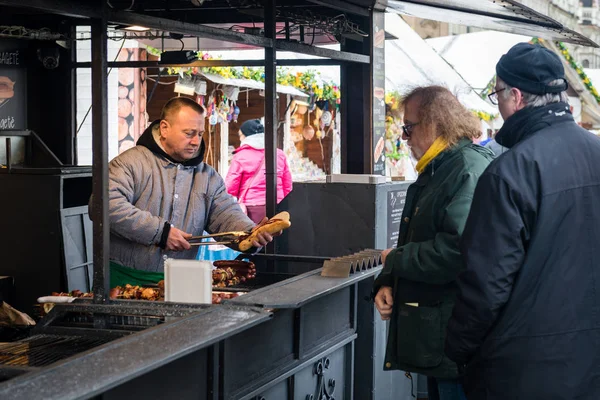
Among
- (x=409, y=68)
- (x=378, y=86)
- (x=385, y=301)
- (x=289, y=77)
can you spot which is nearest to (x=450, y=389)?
(x=385, y=301)

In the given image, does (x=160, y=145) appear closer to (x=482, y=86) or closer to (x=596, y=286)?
(x=596, y=286)

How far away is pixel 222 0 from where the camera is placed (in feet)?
21.9

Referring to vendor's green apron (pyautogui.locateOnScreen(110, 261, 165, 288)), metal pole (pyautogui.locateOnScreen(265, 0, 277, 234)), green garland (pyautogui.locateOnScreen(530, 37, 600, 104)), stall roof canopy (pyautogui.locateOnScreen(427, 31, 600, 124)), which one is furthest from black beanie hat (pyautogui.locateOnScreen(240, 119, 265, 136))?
green garland (pyautogui.locateOnScreen(530, 37, 600, 104))

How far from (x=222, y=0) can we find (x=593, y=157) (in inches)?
161

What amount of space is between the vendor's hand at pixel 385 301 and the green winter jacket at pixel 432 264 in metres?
0.04

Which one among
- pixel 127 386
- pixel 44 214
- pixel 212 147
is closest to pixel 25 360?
pixel 127 386

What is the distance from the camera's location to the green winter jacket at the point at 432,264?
3.78 meters

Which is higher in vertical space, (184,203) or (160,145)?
(160,145)

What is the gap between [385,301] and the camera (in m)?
4.11

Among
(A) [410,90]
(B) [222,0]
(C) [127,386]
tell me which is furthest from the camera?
(B) [222,0]

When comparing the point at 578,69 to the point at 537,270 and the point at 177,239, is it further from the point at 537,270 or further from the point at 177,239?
the point at 537,270

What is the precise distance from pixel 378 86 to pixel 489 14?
1.24 meters

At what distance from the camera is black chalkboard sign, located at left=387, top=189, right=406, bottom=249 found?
6211mm

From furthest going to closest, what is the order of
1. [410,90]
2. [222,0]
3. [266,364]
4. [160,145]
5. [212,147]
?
[212,147] → [222,0] → [160,145] → [410,90] → [266,364]
